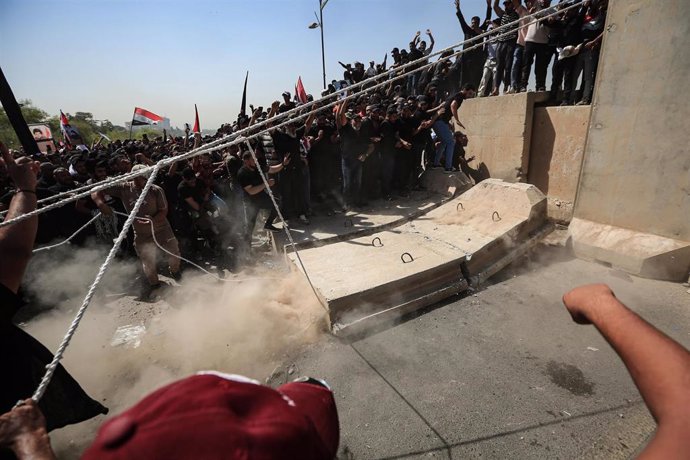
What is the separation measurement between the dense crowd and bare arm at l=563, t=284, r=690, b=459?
4.52 metres

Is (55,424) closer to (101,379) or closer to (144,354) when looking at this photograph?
(101,379)

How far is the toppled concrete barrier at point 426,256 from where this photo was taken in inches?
150

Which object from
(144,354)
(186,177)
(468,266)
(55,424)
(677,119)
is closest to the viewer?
(55,424)

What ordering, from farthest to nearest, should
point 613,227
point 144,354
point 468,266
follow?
point 613,227 → point 468,266 → point 144,354

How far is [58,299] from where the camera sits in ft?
17.4

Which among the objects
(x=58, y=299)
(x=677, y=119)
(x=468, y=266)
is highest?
(x=677, y=119)

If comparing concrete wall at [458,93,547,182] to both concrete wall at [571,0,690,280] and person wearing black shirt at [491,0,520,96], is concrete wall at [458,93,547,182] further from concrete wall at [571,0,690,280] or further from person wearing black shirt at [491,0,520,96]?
concrete wall at [571,0,690,280]

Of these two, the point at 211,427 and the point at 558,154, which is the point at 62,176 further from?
the point at 558,154

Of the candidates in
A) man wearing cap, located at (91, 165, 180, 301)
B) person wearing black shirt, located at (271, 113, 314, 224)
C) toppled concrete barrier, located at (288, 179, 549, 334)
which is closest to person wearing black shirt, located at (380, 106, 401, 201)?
person wearing black shirt, located at (271, 113, 314, 224)

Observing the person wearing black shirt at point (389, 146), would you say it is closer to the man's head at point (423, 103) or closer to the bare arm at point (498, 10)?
the man's head at point (423, 103)

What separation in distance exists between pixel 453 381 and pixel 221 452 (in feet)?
9.10

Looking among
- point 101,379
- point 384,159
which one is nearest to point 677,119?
point 384,159

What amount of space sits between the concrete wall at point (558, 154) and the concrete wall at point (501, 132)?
0.54 ft

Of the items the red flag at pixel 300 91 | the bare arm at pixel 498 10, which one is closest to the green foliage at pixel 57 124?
the red flag at pixel 300 91
